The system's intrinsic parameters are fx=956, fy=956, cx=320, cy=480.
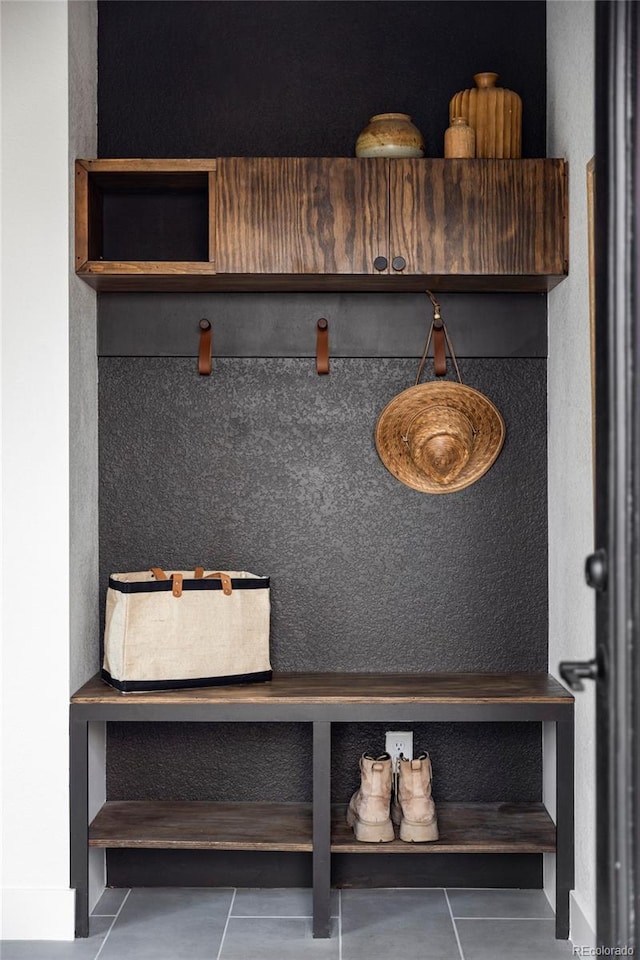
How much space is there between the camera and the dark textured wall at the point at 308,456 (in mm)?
3178

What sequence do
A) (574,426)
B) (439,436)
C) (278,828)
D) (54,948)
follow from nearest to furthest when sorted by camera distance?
1. (54,948)
2. (574,426)
3. (278,828)
4. (439,436)

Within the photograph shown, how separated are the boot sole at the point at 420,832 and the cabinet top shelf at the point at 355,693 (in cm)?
39

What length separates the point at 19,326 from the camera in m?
2.79

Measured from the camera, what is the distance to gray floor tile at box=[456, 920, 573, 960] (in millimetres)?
2674

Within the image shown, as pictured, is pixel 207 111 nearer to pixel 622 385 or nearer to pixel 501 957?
pixel 622 385

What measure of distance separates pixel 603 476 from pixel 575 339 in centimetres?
131

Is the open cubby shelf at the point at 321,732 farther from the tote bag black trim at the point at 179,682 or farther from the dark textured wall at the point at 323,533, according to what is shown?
the dark textured wall at the point at 323,533

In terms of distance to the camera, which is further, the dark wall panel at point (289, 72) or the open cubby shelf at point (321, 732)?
the dark wall panel at point (289, 72)

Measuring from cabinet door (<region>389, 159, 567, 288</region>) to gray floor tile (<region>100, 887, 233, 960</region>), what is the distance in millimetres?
2041

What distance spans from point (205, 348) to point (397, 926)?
1.89 meters

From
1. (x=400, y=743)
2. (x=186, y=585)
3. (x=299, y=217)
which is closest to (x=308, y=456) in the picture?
(x=186, y=585)

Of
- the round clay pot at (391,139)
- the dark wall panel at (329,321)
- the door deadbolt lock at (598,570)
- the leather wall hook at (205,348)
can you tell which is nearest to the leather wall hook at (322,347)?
the dark wall panel at (329,321)

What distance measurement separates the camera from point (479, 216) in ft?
9.34

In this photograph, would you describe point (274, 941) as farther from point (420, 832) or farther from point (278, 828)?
point (420, 832)
